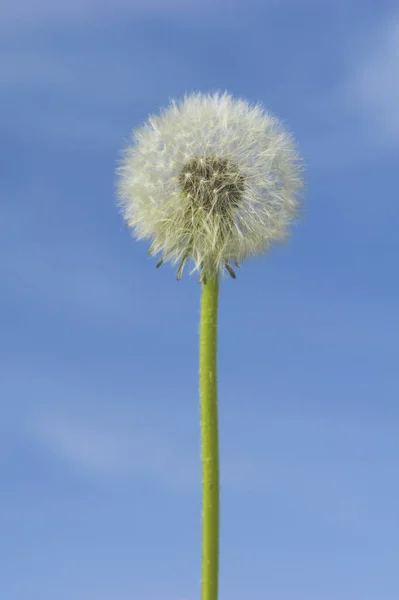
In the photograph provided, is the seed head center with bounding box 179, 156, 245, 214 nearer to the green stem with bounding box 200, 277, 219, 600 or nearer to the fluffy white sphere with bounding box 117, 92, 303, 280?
the fluffy white sphere with bounding box 117, 92, 303, 280

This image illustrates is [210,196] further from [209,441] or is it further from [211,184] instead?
[209,441]

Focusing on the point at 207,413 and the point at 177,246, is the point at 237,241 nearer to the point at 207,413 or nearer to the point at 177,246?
the point at 177,246

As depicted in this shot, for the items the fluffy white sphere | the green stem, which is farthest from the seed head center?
the green stem

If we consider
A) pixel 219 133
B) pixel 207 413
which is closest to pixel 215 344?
pixel 207 413

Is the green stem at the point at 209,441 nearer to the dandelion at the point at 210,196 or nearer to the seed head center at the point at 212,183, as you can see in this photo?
the dandelion at the point at 210,196

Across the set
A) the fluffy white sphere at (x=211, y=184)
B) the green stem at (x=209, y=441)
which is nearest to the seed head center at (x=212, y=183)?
the fluffy white sphere at (x=211, y=184)

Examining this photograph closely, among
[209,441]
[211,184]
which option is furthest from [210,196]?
[209,441]

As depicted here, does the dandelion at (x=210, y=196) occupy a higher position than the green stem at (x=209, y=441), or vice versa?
the dandelion at (x=210, y=196)
